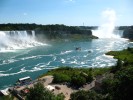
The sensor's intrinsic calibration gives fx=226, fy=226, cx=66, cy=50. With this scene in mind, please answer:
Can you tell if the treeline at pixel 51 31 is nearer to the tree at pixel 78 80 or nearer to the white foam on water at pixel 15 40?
the white foam on water at pixel 15 40

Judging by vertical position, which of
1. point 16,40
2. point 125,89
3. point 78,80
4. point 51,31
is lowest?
point 16,40

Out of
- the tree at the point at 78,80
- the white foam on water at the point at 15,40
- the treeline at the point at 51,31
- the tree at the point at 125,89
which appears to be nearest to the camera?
the tree at the point at 125,89

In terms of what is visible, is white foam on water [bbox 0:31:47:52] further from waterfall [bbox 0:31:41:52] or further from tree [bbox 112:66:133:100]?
tree [bbox 112:66:133:100]

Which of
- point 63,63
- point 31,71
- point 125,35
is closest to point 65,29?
point 125,35

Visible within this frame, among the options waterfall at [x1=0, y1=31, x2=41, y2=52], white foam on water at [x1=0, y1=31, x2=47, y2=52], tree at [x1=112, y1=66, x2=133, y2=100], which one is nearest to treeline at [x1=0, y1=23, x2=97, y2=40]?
waterfall at [x1=0, y1=31, x2=41, y2=52]

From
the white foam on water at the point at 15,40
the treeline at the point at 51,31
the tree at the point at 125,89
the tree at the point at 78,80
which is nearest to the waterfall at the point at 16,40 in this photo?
the white foam on water at the point at 15,40

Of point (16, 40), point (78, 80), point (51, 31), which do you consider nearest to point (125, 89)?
point (78, 80)

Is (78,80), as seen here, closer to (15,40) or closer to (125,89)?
(125,89)

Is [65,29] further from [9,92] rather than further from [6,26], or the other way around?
[9,92]
